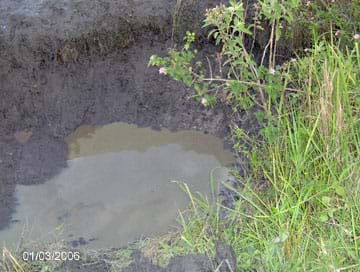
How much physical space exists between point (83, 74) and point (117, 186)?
0.85 m

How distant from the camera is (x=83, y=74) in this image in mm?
→ 3334

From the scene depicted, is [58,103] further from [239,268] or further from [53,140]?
[239,268]

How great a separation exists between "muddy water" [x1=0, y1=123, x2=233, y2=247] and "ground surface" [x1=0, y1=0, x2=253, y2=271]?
114 millimetres

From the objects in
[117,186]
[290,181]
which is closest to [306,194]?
[290,181]

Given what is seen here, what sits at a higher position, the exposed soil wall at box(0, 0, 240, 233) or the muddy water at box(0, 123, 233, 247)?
the exposed soil wall at box(0, 0, 240, 233)

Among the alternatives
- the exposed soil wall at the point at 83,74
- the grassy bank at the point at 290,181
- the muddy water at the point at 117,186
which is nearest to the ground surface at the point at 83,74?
the exposed soil wall at the point at 83,74

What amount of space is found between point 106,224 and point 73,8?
1.47 m

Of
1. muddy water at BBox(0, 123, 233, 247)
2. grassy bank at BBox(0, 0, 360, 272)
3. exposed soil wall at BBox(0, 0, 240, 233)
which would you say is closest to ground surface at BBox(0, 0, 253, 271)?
exposed soil wall at BBox(0, 0, 240, 233)

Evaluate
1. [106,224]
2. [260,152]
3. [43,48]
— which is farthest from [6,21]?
[260,152]

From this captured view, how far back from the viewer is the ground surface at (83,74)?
3.19 meters

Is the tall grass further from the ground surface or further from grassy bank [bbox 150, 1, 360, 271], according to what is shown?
the ground surface

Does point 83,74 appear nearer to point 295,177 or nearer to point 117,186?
point 117,186

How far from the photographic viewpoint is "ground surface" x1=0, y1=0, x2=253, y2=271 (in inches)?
125

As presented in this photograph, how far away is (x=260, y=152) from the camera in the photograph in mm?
2760
